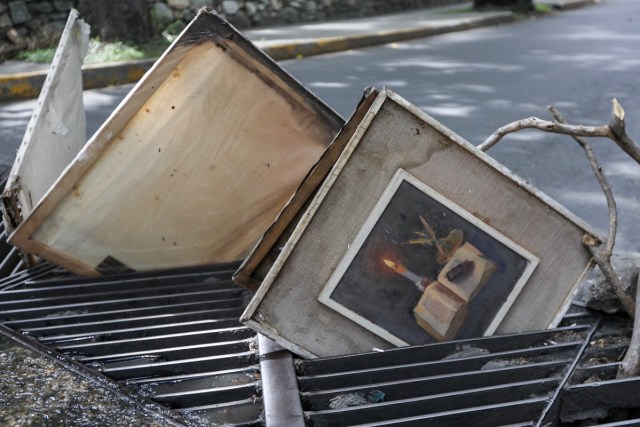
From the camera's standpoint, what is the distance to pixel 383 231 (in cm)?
230

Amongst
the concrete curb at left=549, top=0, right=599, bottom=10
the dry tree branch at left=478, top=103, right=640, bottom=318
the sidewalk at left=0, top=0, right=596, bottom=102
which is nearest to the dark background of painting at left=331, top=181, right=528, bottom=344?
the dry tree branch at left=478, top=103, right=640, bottom=318

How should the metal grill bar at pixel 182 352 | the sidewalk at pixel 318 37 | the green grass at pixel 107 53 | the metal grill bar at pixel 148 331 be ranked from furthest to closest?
the green grass at pixel 107 53, the sidewalk at pixel 318 37, the metal grill bar at pixel 148 331, the metal grill bar at pixel 182 352

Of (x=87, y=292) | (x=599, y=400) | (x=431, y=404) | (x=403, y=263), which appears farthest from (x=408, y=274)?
(x=87, y=292)

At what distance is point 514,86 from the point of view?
272 inches

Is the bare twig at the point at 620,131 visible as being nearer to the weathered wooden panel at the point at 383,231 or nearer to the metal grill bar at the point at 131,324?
the weathered wooden panel at the point at 383,231

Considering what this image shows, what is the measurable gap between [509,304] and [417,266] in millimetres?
299

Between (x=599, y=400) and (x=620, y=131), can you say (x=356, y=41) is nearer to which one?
(x=620, y=131)

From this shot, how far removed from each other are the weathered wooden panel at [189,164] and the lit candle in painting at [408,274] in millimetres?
849

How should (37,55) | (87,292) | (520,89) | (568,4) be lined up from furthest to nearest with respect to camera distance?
(568,4) → (37,55) → (520,89) → (87,292)

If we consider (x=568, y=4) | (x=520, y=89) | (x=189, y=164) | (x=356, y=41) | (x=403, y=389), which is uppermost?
(x=568, y=4)

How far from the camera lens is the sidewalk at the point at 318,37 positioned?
23.4 ft

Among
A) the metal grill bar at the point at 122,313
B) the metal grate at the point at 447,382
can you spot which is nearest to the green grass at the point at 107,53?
the metal grill bar at the point at 122,313

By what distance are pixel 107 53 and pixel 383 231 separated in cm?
640

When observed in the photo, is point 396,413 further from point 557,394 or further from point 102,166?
point 102,166
